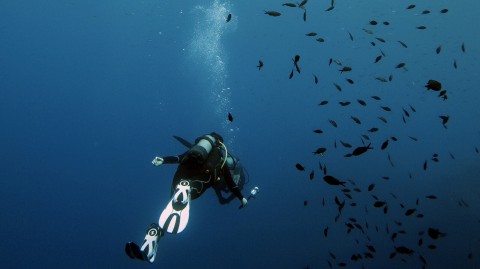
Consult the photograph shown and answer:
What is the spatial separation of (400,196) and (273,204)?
13.2 m

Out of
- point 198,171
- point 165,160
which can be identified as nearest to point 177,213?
point 198,171

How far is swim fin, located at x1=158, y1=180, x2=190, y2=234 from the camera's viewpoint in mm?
4664

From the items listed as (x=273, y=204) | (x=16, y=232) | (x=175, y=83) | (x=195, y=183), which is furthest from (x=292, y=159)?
(x=195, y=183)

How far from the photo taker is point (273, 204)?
38.1 metres

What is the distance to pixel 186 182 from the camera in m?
4.96

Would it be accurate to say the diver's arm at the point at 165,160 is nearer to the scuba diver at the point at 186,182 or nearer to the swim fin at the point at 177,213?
the scuba diver at the point at 186,182

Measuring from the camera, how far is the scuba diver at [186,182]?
4.60m

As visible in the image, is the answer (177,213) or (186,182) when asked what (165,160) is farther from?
(177,213)

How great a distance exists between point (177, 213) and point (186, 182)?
46 centimetres

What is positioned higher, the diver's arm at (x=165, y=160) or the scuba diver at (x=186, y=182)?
the diver's arm at (x=165, y=160)

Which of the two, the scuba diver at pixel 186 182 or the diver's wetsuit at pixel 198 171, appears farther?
the diver's wetsuit at pixel 198 171

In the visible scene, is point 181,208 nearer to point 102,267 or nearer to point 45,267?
point 102,267

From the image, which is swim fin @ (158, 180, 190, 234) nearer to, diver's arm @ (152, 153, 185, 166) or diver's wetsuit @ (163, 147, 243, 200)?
diver's wetsuit @ (163, 147, 243, 200)

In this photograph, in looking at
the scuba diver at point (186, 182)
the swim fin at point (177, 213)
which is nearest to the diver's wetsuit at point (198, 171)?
the scuba diver at point (186, 182)
